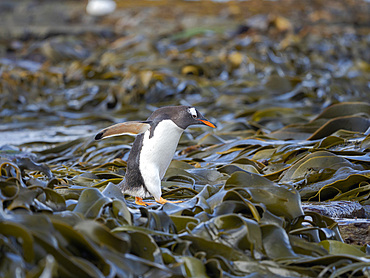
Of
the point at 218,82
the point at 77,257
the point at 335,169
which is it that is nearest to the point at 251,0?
the point at 218,82

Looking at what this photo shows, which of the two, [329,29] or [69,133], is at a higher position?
[69,133]

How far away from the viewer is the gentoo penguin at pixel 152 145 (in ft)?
7.95

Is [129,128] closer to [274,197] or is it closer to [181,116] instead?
[181,116]

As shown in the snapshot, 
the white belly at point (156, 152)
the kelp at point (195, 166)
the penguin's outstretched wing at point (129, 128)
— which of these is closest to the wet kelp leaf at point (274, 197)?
the kelp at point (195, 166)

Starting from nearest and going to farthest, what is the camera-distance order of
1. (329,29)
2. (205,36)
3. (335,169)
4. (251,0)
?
(335,169) → (205,36) → (329,29) → (251,0)

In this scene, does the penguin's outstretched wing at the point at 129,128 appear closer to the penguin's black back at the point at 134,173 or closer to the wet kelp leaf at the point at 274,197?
the penguin's black back at the point at 134,173

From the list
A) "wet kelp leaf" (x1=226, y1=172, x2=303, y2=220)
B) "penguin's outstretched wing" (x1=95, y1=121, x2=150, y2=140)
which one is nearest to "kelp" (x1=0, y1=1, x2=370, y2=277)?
"wet kelp leaf" (x1=226, y1=172, x2=303, y2=220)

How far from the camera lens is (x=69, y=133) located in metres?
4.98

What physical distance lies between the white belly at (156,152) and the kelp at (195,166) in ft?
0.53

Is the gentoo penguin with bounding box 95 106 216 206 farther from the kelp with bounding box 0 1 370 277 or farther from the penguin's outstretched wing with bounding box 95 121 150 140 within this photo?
the kelp with bounding box 0 1 370 277

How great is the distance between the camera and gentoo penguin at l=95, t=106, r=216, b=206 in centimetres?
242

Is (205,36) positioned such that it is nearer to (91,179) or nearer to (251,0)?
(251,0)

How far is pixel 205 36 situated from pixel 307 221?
8.56 metres

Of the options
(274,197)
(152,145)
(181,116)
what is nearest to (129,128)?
(152,145)
